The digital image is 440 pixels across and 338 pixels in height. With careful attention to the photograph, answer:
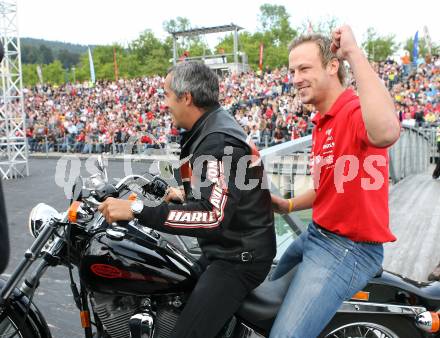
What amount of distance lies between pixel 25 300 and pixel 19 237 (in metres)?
5.07

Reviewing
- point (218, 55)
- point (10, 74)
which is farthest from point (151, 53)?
point (10, 74)

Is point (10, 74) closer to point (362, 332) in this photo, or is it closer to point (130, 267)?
point (130, 267)

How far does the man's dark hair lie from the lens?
2086 mm

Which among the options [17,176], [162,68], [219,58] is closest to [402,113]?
[17,176]

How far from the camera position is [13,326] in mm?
2332

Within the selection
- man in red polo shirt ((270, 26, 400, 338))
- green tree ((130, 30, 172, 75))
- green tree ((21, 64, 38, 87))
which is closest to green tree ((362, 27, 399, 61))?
green tree ((130, 30, 172, 75))

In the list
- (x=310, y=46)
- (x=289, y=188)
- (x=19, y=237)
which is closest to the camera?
(x=310, y=46)

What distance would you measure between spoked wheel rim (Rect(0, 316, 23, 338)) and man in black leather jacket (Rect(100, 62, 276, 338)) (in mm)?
903

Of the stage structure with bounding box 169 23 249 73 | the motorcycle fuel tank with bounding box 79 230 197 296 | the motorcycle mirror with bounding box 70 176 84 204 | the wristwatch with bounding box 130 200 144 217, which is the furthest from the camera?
the stage structure with bounding box 169 23 249 73

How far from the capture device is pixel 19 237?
22.7ft

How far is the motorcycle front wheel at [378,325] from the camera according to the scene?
2203mm

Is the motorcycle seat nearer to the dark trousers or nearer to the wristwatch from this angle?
A: the dark trousers

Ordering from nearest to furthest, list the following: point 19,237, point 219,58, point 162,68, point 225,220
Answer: point 225,220 < point 19,237 < point 219,58 < point 162,68

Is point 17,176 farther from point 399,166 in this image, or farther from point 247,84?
point 247,84
